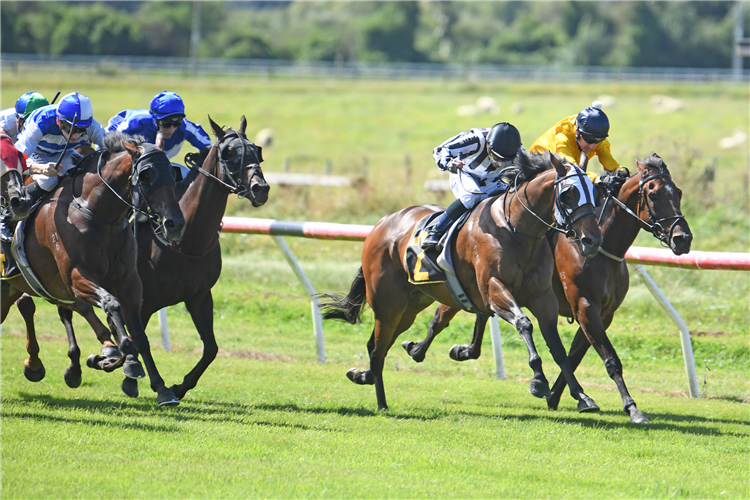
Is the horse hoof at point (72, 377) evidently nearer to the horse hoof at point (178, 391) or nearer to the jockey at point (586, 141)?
the horse hoof at point (178, 391)

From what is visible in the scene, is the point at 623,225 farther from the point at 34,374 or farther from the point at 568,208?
the point at 34,374

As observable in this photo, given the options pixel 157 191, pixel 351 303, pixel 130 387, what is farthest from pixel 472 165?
pixel 130 387

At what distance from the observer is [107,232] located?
598 cm

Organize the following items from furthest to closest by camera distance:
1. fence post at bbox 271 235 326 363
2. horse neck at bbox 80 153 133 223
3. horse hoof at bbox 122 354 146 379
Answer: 1. fence post at bbox 271 235 326 363
2. horse neck at bbox 80 153 133 223
3. horse hoof at bbox 122 354 146 379

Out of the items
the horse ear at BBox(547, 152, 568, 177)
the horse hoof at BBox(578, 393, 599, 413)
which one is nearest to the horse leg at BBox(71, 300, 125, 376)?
the horse hoof at BBox(578, 393, 599, 413)

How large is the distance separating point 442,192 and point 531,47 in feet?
194

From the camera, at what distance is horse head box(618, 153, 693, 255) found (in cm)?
605

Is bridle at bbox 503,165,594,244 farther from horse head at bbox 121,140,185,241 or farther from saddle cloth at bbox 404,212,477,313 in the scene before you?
horse head at bbox 121,140,185,241

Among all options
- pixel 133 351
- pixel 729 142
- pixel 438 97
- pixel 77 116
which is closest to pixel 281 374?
pixel 133 351

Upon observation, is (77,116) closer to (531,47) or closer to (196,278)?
(196,278)

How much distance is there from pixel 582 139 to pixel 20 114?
457 centimetres

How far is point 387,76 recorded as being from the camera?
164ft

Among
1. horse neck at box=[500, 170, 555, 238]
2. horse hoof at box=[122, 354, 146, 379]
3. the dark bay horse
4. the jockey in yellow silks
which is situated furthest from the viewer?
the jockey in yellow silks

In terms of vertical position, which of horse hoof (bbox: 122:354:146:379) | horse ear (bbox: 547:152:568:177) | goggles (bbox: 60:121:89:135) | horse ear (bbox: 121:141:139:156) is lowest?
horse hoof (bbox: 122:354:146:379)
